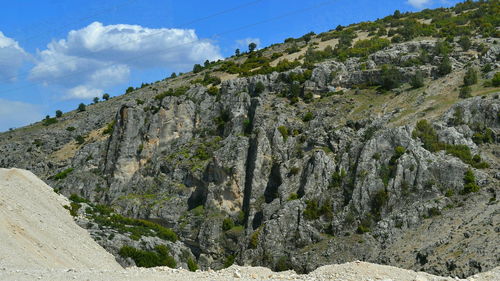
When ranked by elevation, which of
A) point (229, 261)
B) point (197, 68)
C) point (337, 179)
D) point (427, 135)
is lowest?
point (229, 261)

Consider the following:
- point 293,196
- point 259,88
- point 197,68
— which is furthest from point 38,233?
point 197,68

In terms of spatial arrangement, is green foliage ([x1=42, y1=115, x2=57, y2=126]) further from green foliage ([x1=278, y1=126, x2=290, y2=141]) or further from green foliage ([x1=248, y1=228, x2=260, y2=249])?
green foliage ([x1=248, y1=228, x2=260, y2=249])

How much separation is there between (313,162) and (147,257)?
17041 millimetres

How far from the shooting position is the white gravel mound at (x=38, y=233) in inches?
1326

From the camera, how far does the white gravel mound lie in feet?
111

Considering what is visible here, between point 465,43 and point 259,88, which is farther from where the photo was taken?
point 465,43

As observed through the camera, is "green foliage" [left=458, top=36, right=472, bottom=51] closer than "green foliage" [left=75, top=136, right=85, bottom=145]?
Yes

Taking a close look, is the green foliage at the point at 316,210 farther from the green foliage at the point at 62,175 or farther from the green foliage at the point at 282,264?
the green foliage at the point at 62,175

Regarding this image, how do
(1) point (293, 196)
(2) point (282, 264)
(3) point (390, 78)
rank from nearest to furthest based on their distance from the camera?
(2) point (282, 264), (1) point (293, 196), (3) point (390, 78)

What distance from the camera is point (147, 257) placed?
4388 cm

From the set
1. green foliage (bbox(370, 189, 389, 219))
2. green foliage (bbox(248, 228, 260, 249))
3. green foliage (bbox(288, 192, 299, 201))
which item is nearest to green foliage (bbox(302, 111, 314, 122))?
green foliage (bbox(288, 192, 299, 201))

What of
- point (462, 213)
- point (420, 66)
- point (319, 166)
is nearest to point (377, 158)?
point (319, 166)

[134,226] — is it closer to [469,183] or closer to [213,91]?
[213,91]

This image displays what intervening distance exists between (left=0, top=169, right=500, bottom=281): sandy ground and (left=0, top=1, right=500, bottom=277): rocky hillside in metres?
3.08
